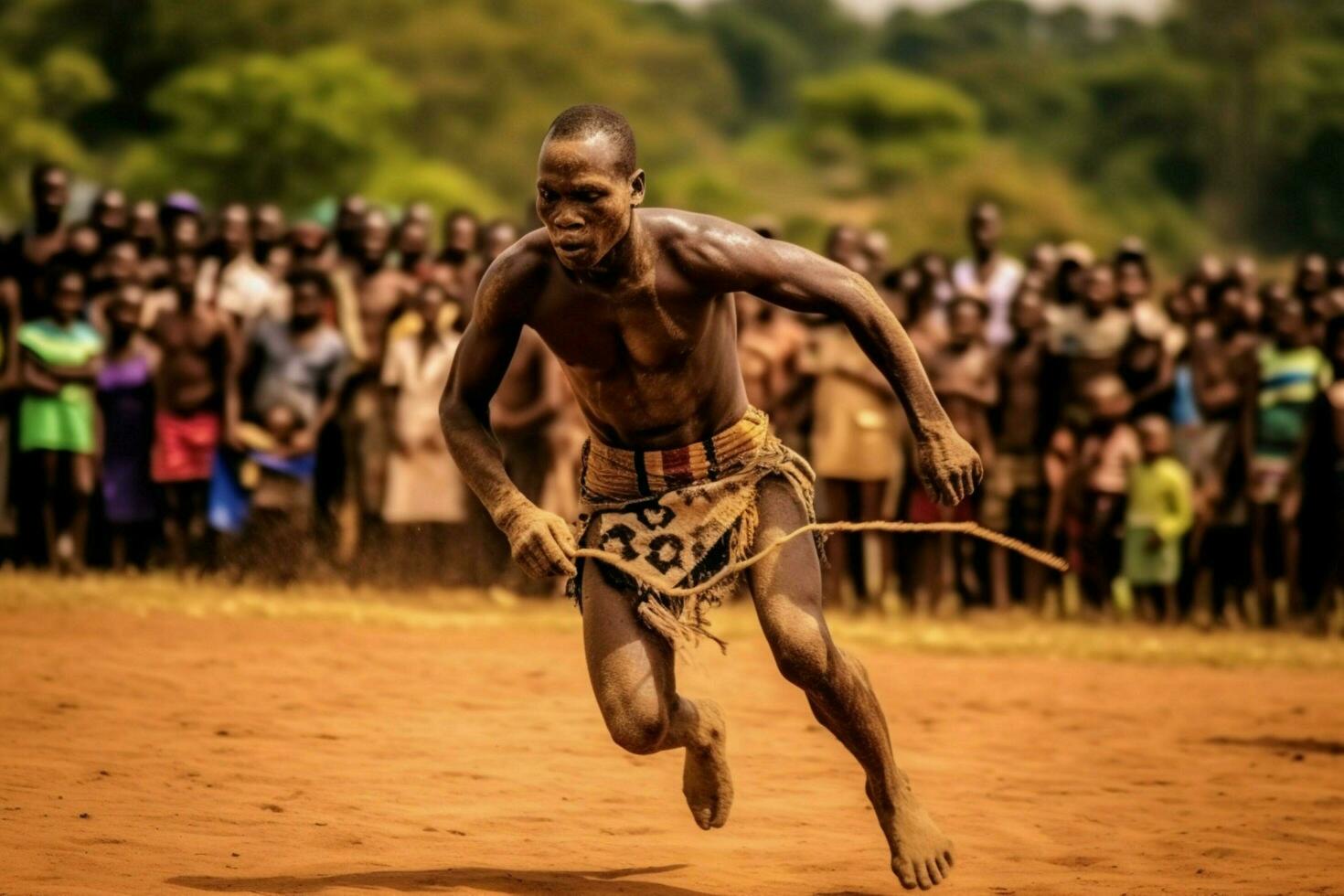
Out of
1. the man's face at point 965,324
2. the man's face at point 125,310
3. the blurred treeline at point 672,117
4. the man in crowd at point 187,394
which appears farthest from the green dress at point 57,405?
the blurred treeline at point 672,117

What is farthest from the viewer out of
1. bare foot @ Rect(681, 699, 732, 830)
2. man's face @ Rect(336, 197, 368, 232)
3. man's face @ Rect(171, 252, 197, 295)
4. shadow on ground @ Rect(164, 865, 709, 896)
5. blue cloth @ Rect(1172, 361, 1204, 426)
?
man's face @ Rect(336, 197, 368, 232)

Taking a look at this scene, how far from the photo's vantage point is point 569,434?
12.5m

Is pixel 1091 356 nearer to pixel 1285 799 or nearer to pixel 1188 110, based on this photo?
pixel 1285 799

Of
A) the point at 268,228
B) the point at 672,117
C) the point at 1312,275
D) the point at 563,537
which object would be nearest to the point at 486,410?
the point at 563,537

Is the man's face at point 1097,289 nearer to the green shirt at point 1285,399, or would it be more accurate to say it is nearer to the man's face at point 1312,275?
the green shirt at point 1285,399

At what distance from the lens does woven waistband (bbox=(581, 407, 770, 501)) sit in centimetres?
652

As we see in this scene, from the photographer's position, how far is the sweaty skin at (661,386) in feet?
20.4

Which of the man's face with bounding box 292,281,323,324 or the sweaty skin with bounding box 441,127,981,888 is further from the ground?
the man's face with bounding box 292,281,323,324

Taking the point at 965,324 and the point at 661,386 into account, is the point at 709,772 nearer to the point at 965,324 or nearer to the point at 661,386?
the point at 661,386

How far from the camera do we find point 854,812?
7.92 metres

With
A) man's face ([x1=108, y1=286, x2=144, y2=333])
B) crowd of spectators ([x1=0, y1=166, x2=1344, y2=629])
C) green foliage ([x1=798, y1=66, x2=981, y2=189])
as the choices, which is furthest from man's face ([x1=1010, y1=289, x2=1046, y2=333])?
green foliage ([x1=798, y1=66, x2=981, y2=189])

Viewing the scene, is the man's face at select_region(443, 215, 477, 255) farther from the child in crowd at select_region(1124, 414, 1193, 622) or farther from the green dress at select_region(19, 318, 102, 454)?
the child in crowd at select_region(1124, 414, 1193, 622)

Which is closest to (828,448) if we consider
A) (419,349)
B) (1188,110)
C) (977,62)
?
(419,349)

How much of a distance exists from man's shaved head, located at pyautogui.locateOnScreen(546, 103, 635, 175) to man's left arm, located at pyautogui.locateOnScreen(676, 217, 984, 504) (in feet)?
0.98
